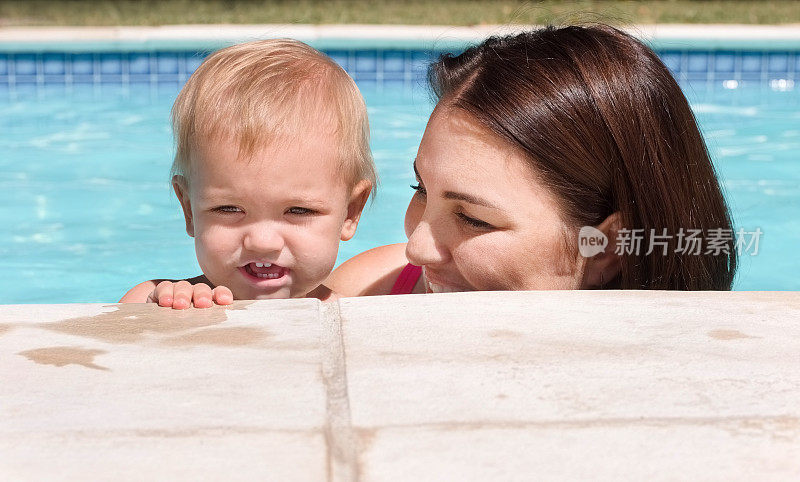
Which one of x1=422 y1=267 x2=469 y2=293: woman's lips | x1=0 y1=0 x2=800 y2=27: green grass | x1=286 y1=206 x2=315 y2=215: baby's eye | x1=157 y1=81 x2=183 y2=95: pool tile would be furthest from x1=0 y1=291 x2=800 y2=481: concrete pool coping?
x1=0 y1=0 x2=800 y2=27: green grass

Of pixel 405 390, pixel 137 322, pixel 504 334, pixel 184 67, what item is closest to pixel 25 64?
pixel 184 67

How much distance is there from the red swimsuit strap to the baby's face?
0.45m

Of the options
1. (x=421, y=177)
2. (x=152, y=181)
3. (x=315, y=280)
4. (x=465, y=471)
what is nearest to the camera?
(x=465, y=471)

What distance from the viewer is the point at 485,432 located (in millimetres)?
1385

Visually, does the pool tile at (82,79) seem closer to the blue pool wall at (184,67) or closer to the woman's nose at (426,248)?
the blue pool wall at (184,67)

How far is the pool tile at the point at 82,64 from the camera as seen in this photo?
9.20m

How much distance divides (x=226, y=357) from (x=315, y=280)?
1.33m

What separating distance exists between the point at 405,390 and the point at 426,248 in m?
1.05

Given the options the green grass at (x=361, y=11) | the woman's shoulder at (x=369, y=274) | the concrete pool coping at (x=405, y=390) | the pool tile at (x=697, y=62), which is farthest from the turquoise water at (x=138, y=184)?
the concrete pool coping at (x=405, y=390)

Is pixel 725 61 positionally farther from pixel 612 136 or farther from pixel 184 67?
pixel 612 136

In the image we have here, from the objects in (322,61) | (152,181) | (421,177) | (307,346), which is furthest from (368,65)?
(307,346)

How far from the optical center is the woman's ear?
251cm

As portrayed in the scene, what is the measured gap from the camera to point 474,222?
2512 millimetres

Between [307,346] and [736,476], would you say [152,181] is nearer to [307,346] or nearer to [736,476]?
[307,346]
